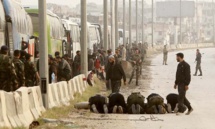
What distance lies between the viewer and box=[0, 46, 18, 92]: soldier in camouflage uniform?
16484 millimetres

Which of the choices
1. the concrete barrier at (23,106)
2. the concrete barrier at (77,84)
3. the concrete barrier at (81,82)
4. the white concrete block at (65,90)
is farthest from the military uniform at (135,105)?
the concrete barrier at (81,82)

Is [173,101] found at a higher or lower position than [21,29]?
lower

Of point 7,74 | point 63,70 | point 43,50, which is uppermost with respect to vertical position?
point 43,50

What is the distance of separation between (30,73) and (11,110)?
3957 millimetres

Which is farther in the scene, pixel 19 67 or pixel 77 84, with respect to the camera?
pixel 77 84

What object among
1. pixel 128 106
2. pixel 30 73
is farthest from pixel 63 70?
pixel 30 73

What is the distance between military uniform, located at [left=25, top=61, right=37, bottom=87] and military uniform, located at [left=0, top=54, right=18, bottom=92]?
1.30m

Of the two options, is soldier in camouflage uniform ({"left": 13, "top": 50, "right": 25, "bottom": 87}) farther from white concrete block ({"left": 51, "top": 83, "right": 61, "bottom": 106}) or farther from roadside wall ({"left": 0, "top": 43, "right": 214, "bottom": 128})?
white concrete block ({"left": 51, "top": 83, "right": 61, "bottom": 106})

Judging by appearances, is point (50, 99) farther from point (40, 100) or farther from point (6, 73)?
point (6, 73)

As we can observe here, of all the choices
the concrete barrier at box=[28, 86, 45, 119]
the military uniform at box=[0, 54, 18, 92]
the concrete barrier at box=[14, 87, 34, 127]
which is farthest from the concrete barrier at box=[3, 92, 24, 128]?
the concrete barrier at box=[28, 86, 45, 119]

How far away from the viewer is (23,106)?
16.0 meters

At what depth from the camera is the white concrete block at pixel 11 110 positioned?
14477 mm

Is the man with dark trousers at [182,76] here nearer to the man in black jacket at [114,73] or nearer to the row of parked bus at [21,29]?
the man in black jacket at [114,73]

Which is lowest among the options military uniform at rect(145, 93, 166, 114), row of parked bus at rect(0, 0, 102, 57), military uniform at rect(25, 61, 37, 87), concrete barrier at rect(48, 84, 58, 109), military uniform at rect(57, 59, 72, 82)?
military uniform at rect(145, 93, 166, 114)
